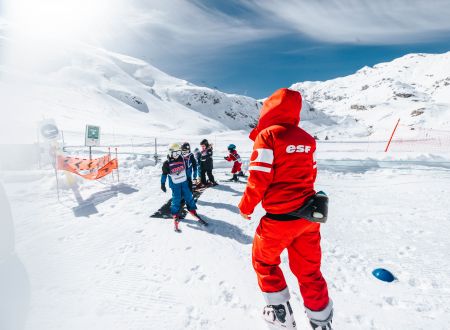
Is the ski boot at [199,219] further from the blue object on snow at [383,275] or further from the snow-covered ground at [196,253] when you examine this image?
the blue object on snow at [383,275]

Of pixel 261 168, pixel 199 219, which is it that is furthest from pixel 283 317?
pixel 199 219

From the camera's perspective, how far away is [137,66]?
139 meters

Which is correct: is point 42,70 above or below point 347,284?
above

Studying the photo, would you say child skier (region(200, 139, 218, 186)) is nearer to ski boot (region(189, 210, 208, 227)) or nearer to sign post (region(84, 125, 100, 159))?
ski boot (region(189, 210, 208, 227))

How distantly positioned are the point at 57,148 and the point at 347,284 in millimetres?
9221

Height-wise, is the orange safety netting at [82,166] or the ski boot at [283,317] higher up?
the orange safety netting at [82,166]

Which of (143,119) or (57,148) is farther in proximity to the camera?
(143,119)

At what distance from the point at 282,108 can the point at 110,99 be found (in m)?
87.1

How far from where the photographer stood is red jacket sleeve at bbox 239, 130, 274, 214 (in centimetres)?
250

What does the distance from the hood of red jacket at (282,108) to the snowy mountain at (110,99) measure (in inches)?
1158

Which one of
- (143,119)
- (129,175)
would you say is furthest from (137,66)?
(129,175)

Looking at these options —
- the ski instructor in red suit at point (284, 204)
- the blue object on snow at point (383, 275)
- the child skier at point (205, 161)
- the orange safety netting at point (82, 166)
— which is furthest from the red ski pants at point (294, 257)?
the orange safety netting at point (82, 166)

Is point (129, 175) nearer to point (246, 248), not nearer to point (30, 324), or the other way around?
point (246, 248)

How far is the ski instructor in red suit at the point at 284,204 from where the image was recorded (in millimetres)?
2547
